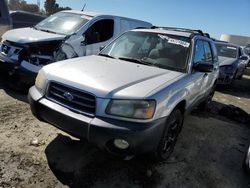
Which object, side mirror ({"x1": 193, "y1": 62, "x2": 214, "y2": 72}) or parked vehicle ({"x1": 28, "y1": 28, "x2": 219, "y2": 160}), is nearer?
parked vehicle ({"x1": 28, "y1": 28, "x2": 219, "y2": 160})

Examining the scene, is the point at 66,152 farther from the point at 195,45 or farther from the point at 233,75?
the point at 233,75

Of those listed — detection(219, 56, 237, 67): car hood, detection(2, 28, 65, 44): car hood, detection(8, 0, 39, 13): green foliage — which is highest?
detection(2, 28, 65, 44): car hood

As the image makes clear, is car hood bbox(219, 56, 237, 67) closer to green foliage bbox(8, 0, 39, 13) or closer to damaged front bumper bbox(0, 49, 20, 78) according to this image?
damaged front bumper bbox(0, 49, 20, 78)

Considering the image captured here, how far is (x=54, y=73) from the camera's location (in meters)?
3.62

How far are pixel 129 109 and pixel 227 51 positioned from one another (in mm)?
9674

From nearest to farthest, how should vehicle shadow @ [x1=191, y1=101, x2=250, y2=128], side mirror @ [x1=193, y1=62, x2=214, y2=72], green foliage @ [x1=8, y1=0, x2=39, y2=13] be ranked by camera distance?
side mirror @ [x1=193, y1=62, x2=214, y2=72]
vehicle shadow @ [x1=191, y1=101, x2=250, y2=128]
green foliage @ [x1=8, y1=0, x2=39, y2=13]

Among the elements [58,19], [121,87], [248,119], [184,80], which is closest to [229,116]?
[248,119]

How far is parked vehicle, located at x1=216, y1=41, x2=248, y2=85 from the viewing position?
32.7 feet

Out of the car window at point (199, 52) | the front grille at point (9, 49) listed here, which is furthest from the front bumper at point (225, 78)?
the front grille at point (9, 49)

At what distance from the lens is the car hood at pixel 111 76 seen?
10.5ft

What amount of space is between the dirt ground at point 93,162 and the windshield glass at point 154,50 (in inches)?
54.4

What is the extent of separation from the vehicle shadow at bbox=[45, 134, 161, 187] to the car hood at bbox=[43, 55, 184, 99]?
2.69 ft

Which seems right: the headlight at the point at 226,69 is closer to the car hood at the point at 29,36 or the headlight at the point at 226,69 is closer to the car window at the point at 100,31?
the car window at the point at 100,31

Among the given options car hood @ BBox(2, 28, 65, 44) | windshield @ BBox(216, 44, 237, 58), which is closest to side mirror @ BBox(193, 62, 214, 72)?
car hood @ BBox(2, 28, 65, 44)
